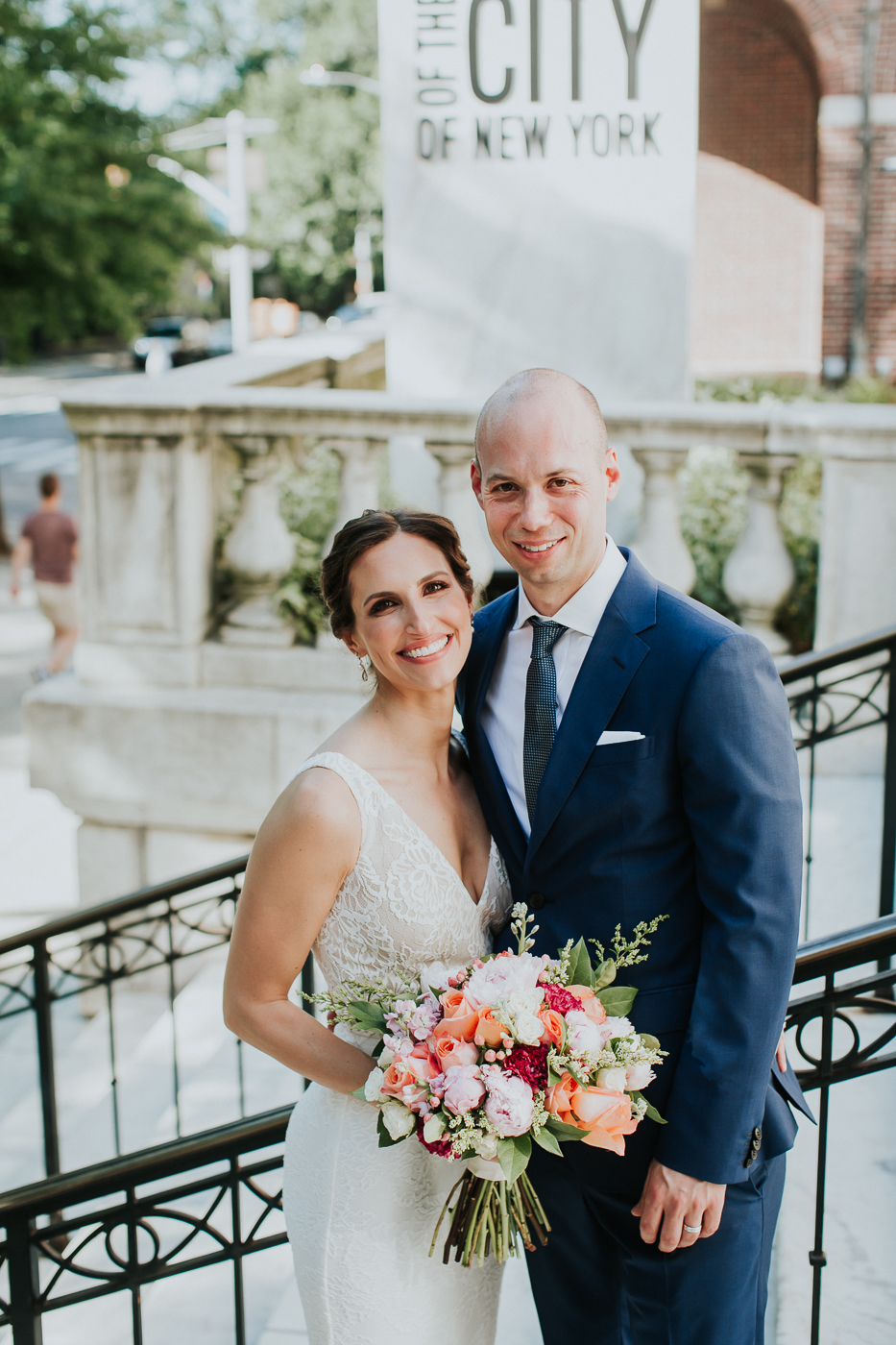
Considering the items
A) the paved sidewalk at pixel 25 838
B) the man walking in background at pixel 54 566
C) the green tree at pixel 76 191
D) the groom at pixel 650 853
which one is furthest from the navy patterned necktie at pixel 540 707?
the green tree at pixel 76 191

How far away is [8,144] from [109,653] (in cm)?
970

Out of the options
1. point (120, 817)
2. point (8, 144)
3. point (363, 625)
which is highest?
point (8, 144)

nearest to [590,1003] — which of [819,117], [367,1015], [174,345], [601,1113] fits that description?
[601,1113]

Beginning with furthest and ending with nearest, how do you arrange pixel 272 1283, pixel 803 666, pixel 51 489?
1. pixel 51 489
2. pixel 272 1283
3. pixel 803 666

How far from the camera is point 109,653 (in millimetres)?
5781

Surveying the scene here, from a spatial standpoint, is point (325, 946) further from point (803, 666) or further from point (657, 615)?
point (803, 666)

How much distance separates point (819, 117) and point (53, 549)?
443 inches

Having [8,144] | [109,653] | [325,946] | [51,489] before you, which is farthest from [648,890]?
[8,144]

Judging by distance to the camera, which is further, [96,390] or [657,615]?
[96,390]

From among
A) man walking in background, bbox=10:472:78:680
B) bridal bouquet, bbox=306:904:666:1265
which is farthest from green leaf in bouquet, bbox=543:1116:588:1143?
man walking in background, bbox=10:472:78:680

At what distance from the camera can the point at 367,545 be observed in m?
2.28

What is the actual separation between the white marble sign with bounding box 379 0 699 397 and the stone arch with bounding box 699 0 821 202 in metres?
11.9

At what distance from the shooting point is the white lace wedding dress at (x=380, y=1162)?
2.20 metres

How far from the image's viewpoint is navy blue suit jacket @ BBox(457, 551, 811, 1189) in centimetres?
194
